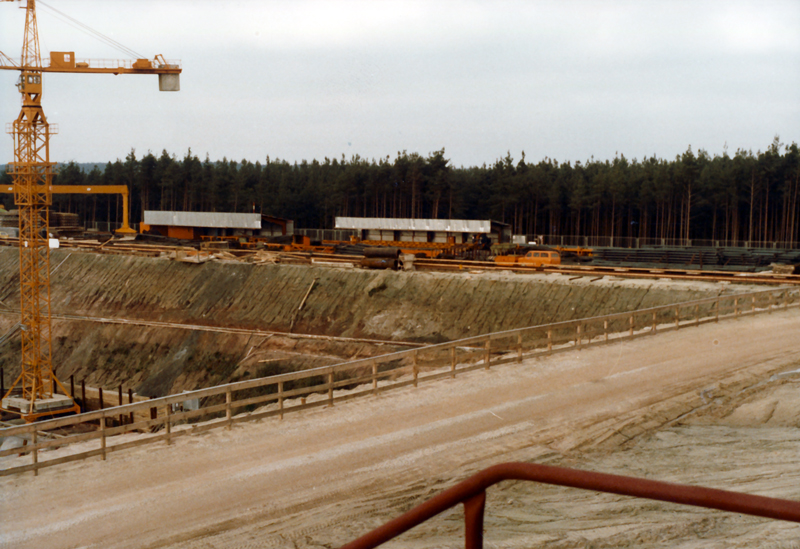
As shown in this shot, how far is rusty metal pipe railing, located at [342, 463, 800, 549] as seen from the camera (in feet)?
9.00

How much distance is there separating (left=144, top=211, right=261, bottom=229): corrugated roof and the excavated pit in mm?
28262

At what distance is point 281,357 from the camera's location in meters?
36.6

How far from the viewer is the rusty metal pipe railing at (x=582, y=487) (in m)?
2.74

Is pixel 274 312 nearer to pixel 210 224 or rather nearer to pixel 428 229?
pixel 428 229

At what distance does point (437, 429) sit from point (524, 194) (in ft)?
297

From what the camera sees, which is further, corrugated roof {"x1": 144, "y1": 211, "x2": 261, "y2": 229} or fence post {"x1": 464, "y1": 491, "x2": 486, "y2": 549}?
corrugated roof {"x1": 144, "y1": 211, "x2": 261, "y2": 229}

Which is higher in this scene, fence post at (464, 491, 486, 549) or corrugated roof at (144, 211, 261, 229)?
corrugated roof at (144, 211, 261, 229)

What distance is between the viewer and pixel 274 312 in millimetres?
44438

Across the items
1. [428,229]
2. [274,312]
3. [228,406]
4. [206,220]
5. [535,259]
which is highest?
[206,220]

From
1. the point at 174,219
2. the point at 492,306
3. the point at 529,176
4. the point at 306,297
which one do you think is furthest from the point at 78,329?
the point at 529,176

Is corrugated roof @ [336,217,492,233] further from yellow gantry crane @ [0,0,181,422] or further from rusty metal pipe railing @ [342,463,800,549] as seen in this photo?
rusty metal pipe railing @ [342,463,800,549]

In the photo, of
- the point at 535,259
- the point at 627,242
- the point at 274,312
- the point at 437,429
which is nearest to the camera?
the point at 437,429

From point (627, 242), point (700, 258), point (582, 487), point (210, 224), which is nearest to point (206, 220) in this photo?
point (210, 224)

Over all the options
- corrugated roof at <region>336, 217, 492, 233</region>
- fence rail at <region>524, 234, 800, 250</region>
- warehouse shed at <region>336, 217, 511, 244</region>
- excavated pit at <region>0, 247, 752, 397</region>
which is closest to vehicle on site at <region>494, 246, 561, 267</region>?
excavated pit at <region>0, 247, 752, 397</region>
